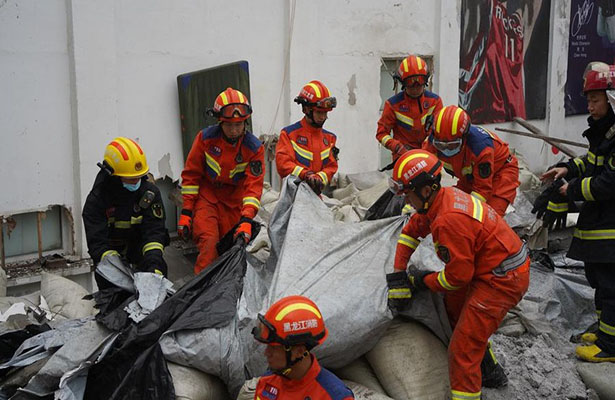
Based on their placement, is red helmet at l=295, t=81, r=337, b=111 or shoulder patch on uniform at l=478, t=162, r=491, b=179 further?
red helmet at l=295, t=81, r=337, b=111

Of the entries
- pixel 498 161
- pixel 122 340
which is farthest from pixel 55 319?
pixel 498 161

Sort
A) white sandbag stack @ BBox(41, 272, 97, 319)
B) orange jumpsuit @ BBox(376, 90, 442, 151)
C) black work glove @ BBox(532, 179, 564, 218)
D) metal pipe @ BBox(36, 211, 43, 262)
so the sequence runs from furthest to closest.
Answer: orange jumpsuit @ BBox(376, 90, 442, 151) → metal pipe @ BBox(36, 211, 43, 262) → white sandbag stack @ BBox(41, 272, 97, 319) → black work glove @ BBox(532, 179, 564, 218)

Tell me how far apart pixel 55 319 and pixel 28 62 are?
83.6 inches

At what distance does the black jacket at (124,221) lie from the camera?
441 centimetres

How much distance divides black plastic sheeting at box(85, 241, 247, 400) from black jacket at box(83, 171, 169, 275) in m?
0.69

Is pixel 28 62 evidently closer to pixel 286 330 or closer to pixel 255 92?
pixel 255 92

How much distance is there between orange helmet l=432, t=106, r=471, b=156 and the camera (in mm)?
4668

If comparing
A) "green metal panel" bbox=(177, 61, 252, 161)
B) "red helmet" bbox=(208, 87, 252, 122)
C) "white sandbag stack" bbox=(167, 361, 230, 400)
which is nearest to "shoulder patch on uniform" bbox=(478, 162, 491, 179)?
"red helmet" bbox=(208, 87, 252, 122)

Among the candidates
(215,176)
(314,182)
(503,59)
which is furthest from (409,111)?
(503,59)

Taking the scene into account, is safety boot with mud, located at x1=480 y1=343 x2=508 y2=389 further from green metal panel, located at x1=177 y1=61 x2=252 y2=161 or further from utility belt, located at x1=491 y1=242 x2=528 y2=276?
green metal panel, located at x1=177 y1=61 x2=252 y2=161

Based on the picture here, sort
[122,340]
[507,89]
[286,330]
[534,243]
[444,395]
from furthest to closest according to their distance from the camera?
[507,89] < [534,243] < [444,395] < [122,340] < [286,330]

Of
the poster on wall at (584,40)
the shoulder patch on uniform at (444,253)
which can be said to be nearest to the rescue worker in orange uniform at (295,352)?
the shoulder patch on uniform at (444,253)

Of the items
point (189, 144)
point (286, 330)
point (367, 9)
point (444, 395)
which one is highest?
point (367, 9)

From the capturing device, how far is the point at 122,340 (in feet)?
11.7
